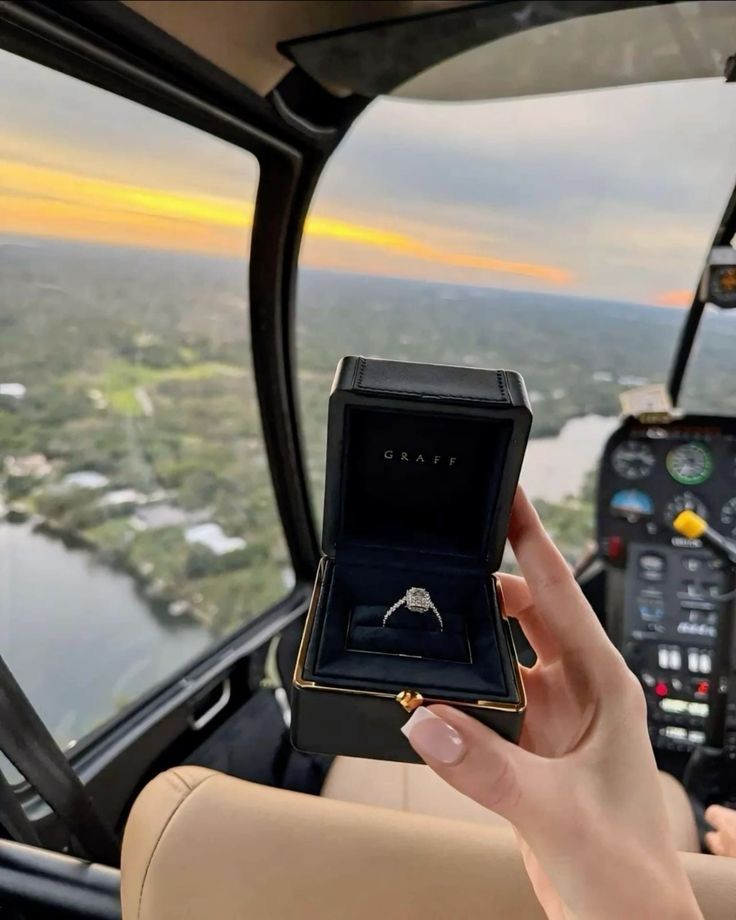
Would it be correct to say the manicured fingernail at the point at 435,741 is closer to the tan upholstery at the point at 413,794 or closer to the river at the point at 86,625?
the river at the point at 86,625

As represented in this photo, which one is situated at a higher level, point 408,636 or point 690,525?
point 408,636

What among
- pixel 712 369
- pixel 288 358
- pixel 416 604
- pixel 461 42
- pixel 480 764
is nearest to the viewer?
pixel 480 764

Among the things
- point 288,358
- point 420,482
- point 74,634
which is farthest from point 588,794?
point 288,358

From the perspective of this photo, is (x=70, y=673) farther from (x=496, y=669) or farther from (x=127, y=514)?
(x=496, y=669)

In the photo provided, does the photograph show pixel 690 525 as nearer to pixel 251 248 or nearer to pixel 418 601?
pixel 418 601

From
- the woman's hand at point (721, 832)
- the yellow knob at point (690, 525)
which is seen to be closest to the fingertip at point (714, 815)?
the woman's hand at point (721, 832)

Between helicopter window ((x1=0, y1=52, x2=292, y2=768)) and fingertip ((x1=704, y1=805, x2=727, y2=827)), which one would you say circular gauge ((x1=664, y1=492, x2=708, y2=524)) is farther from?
helicopter window ((x1=0, y1=52, x2=292, y2=768))

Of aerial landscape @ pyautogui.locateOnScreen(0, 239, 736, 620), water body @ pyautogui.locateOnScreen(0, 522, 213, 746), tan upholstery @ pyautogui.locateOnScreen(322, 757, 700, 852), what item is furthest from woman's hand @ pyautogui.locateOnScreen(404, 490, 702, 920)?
water body @ pyautogui.locateOnScreen(0, 522, 213, 746)
